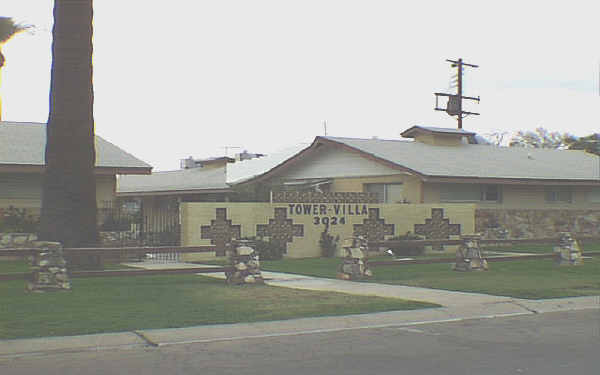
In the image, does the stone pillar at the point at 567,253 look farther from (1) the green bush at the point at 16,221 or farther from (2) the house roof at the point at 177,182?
(2) the house roof at the point at 177,182

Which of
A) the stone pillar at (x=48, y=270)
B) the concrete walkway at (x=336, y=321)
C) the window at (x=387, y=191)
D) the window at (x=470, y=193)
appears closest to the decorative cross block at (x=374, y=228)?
the window at (x=387, y=191)

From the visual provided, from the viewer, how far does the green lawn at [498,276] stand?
15.7 metres

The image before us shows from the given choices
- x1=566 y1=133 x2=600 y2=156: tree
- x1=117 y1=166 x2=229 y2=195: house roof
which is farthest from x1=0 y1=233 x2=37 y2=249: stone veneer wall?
x1=566 y1=133 x2=600 y2=156: tree

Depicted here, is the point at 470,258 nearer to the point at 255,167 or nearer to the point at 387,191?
the point at 387,191

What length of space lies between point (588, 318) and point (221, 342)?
592cm

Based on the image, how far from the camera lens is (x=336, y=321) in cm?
1175

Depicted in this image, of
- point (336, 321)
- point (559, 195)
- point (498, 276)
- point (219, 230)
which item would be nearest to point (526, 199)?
point (559, 195)

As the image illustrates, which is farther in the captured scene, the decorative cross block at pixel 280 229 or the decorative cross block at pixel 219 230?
the decorative cross block at pixel 280 229

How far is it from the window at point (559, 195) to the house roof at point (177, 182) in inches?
546

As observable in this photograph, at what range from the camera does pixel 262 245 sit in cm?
2384

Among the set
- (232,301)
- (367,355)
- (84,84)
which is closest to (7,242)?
(84,84)

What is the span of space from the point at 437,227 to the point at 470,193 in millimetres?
3952

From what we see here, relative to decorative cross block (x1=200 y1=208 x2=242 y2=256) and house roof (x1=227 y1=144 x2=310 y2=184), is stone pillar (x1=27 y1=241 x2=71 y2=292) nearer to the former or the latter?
decorative cross block (x1=200 y1=208 x2=242 y2=256)

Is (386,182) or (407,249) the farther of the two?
(386,182)
